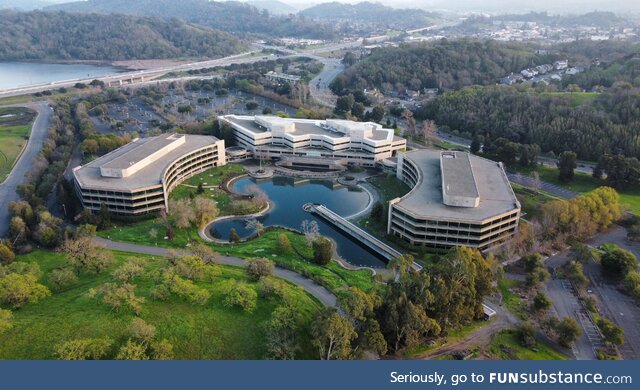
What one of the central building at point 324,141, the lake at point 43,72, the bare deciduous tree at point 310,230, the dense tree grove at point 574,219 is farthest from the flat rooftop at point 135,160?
the lake at point 43,72

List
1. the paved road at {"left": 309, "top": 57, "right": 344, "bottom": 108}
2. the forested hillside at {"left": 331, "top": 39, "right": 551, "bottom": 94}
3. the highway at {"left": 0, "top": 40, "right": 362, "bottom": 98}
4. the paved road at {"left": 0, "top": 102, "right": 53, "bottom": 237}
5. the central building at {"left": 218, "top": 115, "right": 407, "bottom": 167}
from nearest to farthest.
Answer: the paved road at {"left": 0, "top": 102, "right": 53, "bottom": 237}
the central building at {"left": 218, "top": 115, "right": 407, "bottom": 167}
the paved road at {"left": 309, "top": 57, "right": 344, "bottom": 108}
the highway at {"left": 0, "top": 40, "right": 362, "bottom": 98}
the forested hillside at {"left": 331, "top": 39, "right": 551, "bottom": 94}

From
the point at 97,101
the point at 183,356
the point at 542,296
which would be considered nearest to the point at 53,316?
the point at 183,356

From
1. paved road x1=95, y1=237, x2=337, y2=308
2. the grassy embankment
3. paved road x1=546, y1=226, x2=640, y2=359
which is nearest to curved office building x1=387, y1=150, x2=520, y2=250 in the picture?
paved road x1=546, y1=226, x2=640, y2=359

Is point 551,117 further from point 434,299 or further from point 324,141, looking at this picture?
point 434,299

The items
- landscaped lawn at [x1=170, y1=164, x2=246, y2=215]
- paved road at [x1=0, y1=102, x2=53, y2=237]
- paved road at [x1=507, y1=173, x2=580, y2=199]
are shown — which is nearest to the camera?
paved road at [x1=0, y1=102, x2=53, y2=237]

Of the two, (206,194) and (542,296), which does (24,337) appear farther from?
(542,296)

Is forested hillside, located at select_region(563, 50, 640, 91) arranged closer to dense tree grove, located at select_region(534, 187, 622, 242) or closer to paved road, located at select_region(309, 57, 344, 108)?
paved road, located at select_region(309, 57, 344, 108)

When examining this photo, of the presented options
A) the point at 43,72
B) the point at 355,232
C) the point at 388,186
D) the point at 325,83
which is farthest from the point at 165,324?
the point at 43,72
